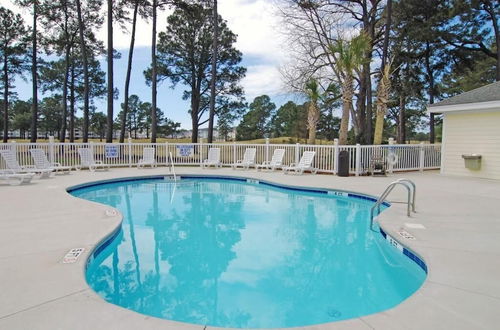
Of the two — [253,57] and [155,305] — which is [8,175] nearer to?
[155,305]

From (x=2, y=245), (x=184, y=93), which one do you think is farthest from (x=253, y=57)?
(x=2, y=245)

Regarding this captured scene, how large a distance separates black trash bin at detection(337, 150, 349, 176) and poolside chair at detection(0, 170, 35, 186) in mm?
9516

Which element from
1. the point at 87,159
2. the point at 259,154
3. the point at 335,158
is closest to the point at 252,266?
the point at 335,158

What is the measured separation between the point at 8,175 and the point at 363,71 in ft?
52.4

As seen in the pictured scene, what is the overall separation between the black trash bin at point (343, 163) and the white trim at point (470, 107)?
3.92m

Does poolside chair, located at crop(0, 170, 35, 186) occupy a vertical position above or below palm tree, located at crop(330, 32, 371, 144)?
below

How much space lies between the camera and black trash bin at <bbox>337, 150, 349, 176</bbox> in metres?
11.0

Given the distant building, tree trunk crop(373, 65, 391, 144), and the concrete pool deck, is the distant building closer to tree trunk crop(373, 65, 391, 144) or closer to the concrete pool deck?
tree trunk crop(373, 65, 391, 144)

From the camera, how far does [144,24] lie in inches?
736

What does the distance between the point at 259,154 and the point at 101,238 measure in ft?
32.1

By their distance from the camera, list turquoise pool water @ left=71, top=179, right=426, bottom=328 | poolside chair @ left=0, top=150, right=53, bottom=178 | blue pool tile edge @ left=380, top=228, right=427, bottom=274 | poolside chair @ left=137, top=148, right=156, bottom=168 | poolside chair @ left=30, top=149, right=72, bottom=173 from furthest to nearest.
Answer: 1. poolside chair @ left=137, top=148, right=156, bottom=168
2. poolside chair @ left=30, top=149, right=72, bottom=173
3. poolside chair @ left=0, top=150, right=53, bottom=178
4. blue pool tile edge @ left=380, top=228, right=427, bottom=274
5. turquoise pool water @ left=71, top=179, right=426, bottom=328

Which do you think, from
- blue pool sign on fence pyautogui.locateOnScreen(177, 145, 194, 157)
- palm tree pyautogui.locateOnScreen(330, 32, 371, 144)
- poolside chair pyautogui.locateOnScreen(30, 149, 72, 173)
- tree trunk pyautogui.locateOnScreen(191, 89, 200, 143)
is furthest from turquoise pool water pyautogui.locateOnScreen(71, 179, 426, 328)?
tree trunk pyautogui.locateOnScreen(191, 89, 200, 143)

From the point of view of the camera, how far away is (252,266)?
14.0ft

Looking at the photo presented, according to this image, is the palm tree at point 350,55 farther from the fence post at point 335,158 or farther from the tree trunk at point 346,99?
the fence post at point 335,158
